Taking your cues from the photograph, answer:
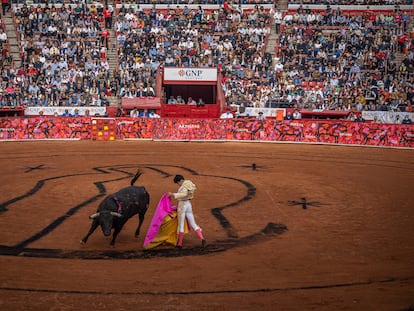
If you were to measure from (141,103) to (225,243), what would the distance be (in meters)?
25.8

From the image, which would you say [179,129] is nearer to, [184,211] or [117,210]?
[184,211]

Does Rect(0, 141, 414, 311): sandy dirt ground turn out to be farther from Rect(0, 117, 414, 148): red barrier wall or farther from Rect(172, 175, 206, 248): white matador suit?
Rect(0, 117, 414, 148): red barrier wall

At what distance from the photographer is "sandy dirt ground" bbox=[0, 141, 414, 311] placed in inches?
341

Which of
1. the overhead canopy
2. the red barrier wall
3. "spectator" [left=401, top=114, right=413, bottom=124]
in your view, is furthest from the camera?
the overhead canopy

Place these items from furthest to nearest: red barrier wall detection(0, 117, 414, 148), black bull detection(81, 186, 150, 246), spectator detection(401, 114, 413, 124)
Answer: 1. spectator detection(401, 114, 413, 124)
2. red barrier wall detection(0, 117, 414, 148)
3. black bull detection(81, 186, 150, 246)

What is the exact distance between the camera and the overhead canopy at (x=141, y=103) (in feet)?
119

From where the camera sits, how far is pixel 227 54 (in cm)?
4038

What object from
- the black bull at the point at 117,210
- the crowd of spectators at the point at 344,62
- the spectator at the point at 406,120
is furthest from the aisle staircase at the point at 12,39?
the black bull at the point at 117,210

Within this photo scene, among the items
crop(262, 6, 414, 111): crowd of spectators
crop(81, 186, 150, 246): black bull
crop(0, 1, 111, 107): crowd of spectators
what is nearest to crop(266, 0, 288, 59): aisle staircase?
crop(262, 6, 414, 111): crowd of spectators

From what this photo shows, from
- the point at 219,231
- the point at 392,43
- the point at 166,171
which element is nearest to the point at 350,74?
the point at 392,43

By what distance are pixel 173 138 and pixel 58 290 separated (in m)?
23.7

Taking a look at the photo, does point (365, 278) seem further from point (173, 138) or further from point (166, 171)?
point (173, 138)

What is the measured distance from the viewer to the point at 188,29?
4188cm

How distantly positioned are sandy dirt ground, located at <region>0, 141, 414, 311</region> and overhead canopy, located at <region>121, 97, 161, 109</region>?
13689 mm
